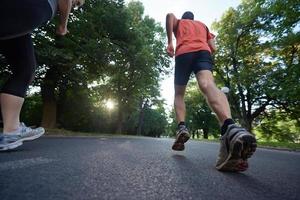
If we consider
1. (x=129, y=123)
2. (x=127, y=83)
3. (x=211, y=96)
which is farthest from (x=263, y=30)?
(x=211, y=96)

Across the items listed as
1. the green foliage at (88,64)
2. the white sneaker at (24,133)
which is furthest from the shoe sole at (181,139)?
the green foliage at (88,64)

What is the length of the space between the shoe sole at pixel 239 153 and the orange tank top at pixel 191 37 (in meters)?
1.54

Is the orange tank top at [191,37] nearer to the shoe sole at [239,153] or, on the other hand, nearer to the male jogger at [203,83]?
the male jogger at [203,83]

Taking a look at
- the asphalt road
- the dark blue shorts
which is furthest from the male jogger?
the asphalt road

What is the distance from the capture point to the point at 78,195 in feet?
5.61

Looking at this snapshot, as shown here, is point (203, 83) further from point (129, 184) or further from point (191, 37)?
point (129, 184)

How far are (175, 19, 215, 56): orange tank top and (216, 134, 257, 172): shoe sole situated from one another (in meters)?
1.54

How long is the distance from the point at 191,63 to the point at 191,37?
1.12 feet

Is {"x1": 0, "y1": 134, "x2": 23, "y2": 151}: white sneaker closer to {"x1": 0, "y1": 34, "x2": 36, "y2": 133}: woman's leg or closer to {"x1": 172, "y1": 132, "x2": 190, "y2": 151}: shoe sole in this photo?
{"x1": 0, "y1": 34, "x2": 36, "y2": 133}: woman's leg

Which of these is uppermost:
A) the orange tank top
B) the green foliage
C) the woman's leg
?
the green foliage

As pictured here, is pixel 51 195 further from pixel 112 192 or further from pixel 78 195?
pixel 112 192

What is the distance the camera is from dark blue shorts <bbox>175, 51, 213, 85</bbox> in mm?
3688

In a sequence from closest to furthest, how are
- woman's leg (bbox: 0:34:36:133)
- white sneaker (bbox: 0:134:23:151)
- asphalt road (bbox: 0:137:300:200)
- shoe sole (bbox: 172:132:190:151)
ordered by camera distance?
asphalt road (bbox: 0:137:300:200) → woman's leg (bbox: 0:34:36:133) → white sneaker (bbox: 0:134:23:151) → shoe sole (bbox: 172:132:190:151)

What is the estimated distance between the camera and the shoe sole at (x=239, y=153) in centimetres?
255
